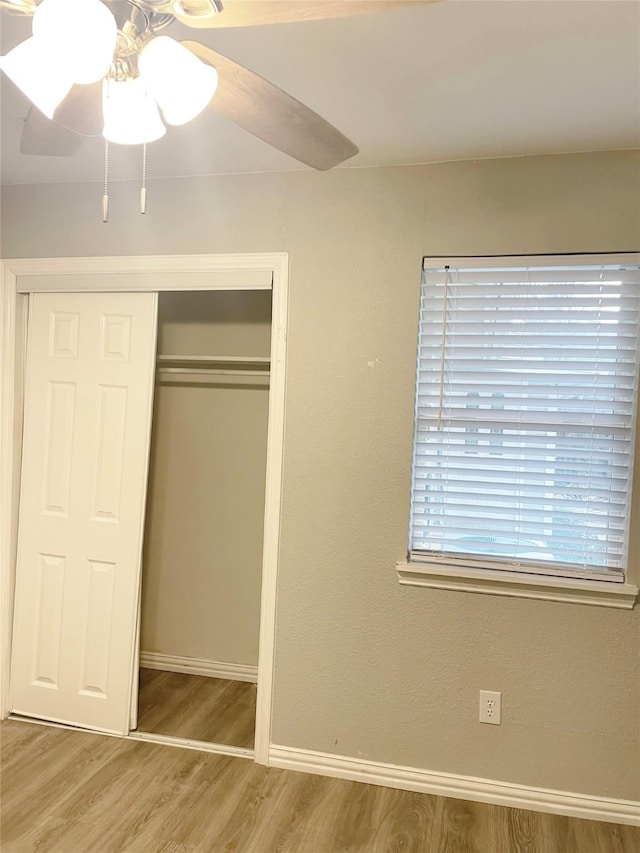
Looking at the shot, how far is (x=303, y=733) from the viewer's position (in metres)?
2.82

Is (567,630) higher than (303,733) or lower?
higher

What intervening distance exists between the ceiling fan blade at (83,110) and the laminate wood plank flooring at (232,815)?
7.29 feet

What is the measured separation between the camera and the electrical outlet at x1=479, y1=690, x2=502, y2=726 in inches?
103

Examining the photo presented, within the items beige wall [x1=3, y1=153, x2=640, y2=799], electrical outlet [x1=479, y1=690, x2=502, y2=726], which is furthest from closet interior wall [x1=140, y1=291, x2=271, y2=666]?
electrical outlet [x1=479, y1=690, x2=502, y2=726]

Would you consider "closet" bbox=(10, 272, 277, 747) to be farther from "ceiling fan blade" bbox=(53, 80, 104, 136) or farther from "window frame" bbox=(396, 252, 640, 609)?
"ceiling fan blade" bbox=(53, 80, 104, 136)

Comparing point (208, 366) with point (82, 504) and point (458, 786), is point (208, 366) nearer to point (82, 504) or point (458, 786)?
point (82, 504)

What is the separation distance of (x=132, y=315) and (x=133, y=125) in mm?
1805

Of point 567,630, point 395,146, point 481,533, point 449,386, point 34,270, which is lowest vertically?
point 567,630

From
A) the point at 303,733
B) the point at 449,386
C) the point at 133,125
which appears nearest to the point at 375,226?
the point at 449,386

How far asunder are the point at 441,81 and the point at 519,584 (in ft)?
5.86

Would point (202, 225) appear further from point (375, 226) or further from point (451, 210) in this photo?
point (451, 210)

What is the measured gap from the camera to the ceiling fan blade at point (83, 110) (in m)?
1.40

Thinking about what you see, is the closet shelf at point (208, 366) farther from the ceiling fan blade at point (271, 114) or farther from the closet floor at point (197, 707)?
the ceiling fan blade at point (271, 114)

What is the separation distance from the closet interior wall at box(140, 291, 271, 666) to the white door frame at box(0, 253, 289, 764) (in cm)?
74
